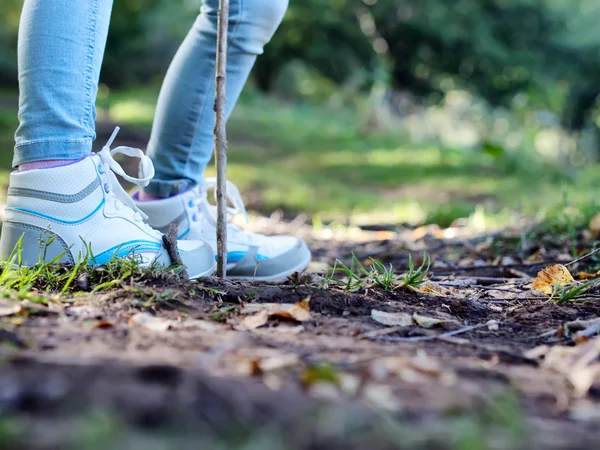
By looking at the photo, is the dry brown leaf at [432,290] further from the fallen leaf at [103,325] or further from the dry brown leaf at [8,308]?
the dry brown leaf at [8,308]

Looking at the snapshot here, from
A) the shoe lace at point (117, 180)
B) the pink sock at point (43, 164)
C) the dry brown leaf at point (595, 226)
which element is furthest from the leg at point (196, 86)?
the dry brown leaf at point (595, 226)

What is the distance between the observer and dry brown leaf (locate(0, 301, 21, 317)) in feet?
4.30

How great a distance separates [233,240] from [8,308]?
1.00 meters

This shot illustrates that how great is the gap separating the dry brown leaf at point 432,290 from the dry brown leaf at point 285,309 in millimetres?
438

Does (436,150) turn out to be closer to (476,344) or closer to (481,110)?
(476,344)

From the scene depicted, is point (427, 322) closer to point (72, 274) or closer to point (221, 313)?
point (221, 313)

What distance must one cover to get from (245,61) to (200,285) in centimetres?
95

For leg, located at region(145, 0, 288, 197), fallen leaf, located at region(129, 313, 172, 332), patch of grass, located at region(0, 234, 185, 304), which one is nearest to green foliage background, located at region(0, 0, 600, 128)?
leg, located at region(145, 0, 288, 197)

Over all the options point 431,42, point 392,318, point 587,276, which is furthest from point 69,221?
point 431,42

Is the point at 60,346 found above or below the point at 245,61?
below

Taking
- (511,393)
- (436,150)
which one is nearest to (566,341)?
(511,393)

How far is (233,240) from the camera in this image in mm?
2254

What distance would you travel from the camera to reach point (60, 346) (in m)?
1.13

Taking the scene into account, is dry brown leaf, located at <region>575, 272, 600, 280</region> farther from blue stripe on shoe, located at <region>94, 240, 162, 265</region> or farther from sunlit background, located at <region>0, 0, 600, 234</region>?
blue stripe on shoe, located at <region>94, 240, 162, 265</region>
